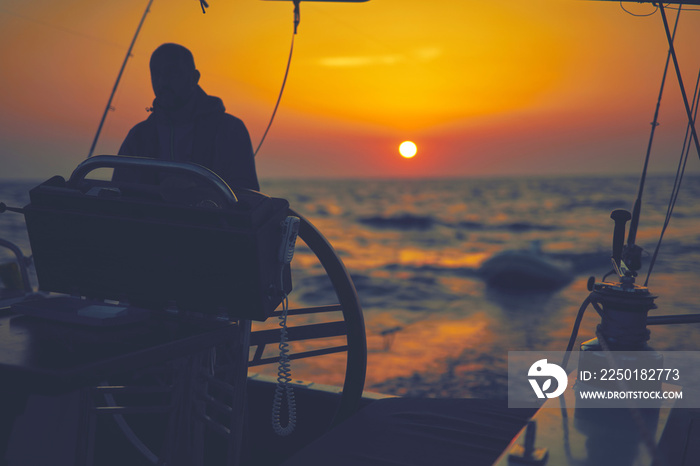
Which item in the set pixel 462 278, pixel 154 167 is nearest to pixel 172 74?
pixel 154 167

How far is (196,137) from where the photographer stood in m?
2.04

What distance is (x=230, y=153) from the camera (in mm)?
2029

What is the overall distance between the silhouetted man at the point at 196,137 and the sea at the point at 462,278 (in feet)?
3.47

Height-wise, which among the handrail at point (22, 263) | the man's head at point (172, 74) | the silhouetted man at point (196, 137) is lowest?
the handrail at point (22, 263)

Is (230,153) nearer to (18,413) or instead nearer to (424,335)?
(18,413)

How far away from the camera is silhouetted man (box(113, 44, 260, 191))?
197cm

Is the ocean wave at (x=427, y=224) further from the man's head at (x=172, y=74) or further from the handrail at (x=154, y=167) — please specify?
the handrail at (x=154, y=167)

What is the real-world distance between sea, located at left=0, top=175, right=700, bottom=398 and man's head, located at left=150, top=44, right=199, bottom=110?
4.10 ft

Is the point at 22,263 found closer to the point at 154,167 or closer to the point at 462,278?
the point at 154,167

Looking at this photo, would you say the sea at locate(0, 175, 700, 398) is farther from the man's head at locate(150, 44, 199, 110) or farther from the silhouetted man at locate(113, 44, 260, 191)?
the man's head at locate(150, 44, 199, 110)

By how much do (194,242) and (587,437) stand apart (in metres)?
0.91

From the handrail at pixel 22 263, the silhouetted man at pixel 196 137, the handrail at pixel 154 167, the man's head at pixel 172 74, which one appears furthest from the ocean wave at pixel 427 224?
the handrail at pixel 154 167

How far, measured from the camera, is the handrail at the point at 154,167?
4.29 ft

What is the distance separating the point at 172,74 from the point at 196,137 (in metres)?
0.26
